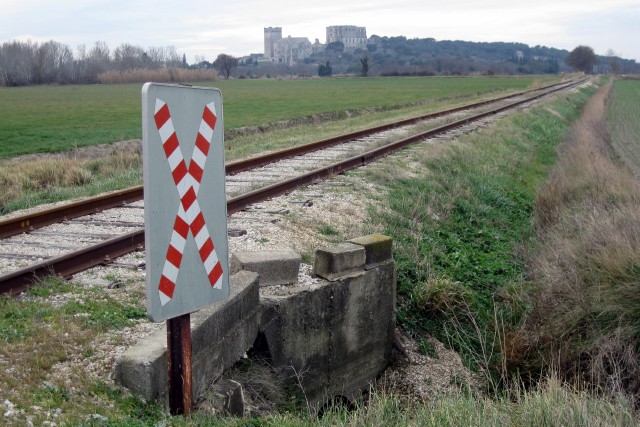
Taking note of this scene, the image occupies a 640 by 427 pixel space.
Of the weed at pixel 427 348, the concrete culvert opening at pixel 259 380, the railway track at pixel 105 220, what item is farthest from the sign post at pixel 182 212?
the weed at pixel 427 348

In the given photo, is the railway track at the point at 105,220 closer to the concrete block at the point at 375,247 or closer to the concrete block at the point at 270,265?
the concrete block at the point at 270,265

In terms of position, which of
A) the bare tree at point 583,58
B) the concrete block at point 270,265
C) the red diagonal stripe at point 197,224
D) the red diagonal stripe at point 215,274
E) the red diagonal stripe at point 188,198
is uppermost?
the bare tree at point 583,58

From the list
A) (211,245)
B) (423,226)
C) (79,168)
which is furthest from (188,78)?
(211,245)

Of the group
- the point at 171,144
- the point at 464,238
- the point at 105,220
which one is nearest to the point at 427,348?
the point at 464,238

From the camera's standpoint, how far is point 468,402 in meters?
4.69

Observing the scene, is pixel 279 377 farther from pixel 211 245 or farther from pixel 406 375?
pixel 211 245

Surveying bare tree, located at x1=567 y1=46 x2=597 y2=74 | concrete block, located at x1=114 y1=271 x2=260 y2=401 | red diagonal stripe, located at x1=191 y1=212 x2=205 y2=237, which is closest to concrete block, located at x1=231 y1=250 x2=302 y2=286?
concrete block, located at x1=114 y1=271 x2=260 y2=401

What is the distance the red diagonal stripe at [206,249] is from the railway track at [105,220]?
2.57 metres

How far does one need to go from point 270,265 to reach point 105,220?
3.35 metres

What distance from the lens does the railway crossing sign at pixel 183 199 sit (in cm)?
385

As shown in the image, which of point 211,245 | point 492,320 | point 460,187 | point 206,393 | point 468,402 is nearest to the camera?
point 211,245

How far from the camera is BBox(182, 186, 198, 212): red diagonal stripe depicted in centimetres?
406

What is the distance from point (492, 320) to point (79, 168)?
10747mm

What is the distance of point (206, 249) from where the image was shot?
425cm
